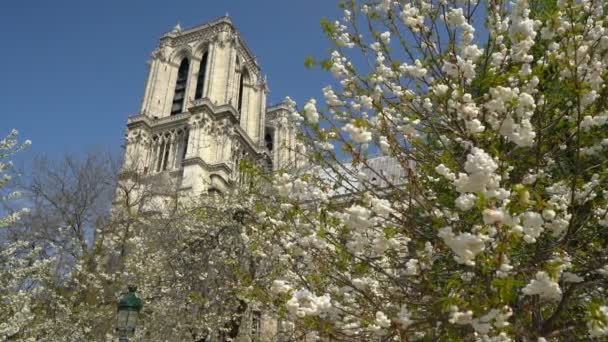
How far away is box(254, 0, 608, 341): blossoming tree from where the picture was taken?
3.38m

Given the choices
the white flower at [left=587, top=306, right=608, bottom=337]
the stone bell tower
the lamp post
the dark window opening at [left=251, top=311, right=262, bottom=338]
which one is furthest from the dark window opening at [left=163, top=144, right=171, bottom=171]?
the white flower at [left=587, top=306, right=608, bottom=337]

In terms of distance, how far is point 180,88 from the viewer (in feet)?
148

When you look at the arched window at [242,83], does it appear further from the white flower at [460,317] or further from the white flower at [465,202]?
the white flower at [460,317]

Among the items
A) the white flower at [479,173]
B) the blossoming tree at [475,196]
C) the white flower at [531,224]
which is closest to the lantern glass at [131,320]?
the blossoming tree at [475,196]

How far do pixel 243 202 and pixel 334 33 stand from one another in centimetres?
766

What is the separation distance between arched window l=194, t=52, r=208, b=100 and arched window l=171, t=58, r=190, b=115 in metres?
1.30

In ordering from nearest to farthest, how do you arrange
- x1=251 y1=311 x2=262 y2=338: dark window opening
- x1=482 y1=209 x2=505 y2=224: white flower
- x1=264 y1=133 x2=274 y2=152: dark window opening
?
x1=482 y1=209 x2=505 y2=224: white flower < x1=251 y1=311 x2=262 y2=338: dark window opening < x1=264 y1=133 x2=274 y2=152: dark window opening

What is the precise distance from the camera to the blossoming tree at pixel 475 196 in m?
3.38

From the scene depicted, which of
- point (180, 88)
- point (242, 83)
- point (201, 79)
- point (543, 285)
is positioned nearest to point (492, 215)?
point (543, 285)

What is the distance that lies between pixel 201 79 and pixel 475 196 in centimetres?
4338

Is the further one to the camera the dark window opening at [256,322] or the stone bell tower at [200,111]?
the stone bell tower at [200,111]

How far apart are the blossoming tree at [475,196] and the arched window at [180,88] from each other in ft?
127

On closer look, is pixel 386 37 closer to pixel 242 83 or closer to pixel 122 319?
pixel 122 319

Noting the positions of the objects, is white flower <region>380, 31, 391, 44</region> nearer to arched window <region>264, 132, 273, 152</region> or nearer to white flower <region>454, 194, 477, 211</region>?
white flower <region>454, 194, 477, 211</region>
